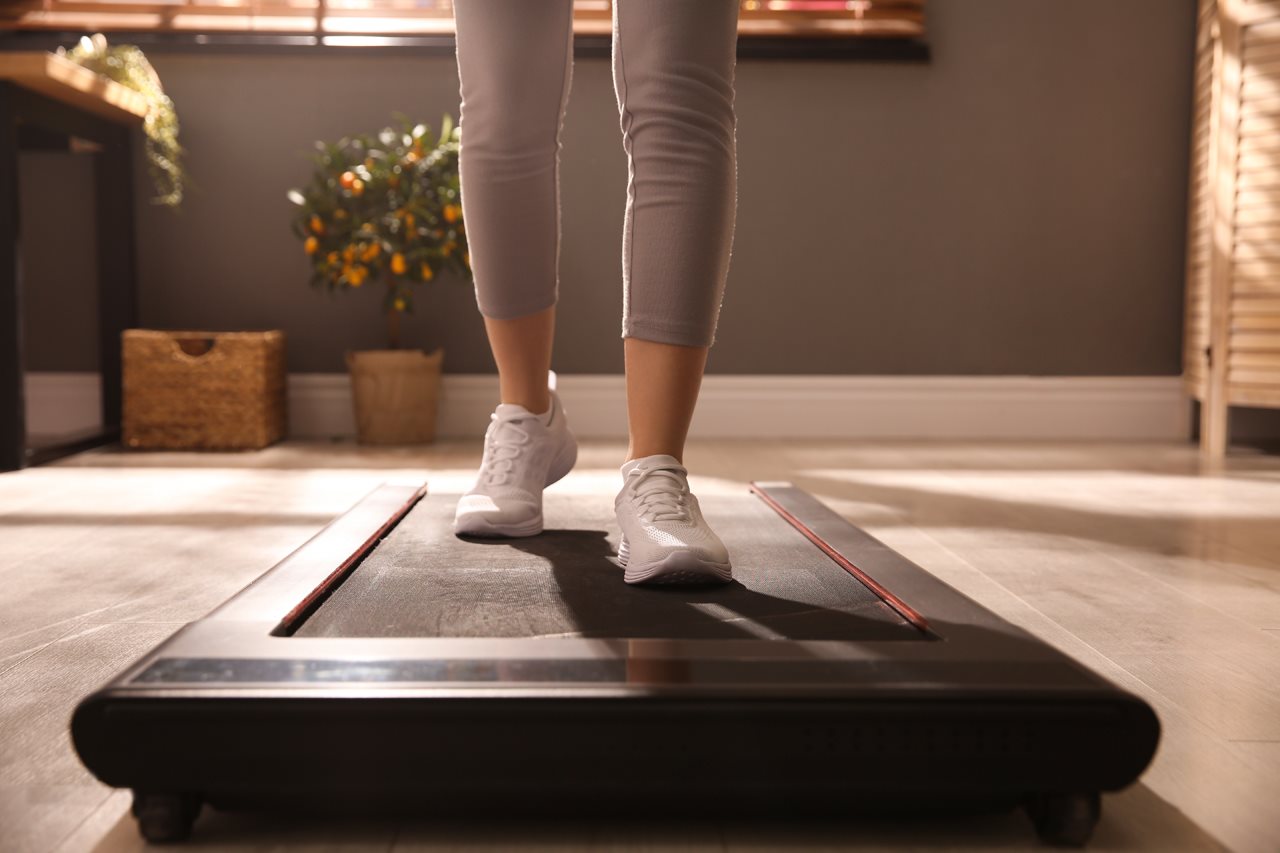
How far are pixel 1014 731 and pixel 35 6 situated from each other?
3.41 metres

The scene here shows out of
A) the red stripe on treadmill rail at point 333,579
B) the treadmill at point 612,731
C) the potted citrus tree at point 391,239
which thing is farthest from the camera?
the potted citrus tree at point 391,239

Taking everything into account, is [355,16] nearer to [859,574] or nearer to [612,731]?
[859,574]

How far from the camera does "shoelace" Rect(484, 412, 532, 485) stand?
1316 mm

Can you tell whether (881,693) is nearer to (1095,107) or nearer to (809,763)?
(809,763)

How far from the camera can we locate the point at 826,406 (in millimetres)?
3361

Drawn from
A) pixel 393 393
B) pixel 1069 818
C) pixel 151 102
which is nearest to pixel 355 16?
pixel 151 102

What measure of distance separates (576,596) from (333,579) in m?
0.21

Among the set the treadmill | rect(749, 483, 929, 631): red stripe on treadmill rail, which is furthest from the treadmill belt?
the treadmill

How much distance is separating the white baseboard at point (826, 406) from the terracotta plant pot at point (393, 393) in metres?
0.20

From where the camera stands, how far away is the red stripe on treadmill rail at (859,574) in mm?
883

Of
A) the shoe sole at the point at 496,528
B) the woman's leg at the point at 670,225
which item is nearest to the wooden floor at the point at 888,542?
the shoe sole at the point at 496,528

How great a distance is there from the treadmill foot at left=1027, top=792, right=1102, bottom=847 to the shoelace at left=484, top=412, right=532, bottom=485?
0.75 m

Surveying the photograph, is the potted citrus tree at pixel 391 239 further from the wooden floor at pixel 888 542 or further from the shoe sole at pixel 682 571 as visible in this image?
the shoe sole at pixel 682 571

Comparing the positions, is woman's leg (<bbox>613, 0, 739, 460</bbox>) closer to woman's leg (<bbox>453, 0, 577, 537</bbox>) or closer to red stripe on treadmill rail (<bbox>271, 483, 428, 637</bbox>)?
woman's leg (<bbox>453, 0, 577, 537</bbox>)
